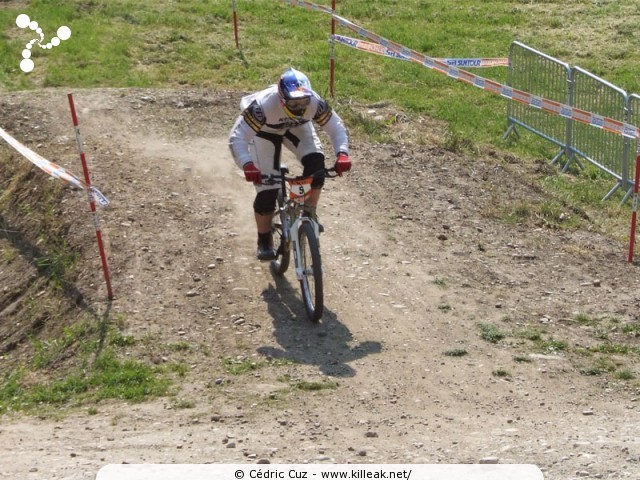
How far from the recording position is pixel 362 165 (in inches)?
522

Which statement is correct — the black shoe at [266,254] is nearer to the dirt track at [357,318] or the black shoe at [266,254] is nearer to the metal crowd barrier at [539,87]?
the dirt track at [357,318]

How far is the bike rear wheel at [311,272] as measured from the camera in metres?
8.91

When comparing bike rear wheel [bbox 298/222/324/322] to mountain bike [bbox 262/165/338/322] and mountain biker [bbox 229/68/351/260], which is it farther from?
mountain biker [bbox 229/68/351/260]

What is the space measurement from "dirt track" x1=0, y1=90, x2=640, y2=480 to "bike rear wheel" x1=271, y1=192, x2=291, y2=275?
15 centimetres

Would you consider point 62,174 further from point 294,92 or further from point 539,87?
point 539,87

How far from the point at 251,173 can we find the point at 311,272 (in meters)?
0.99

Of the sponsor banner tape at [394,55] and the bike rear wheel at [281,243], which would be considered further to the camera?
the sponsor banner tape at [394,55]

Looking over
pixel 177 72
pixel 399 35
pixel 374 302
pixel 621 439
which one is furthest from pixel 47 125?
pixel 621 439

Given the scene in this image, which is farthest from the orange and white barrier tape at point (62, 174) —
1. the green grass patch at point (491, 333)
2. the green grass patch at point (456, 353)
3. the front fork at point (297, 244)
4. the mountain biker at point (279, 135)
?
the green grass patch at point (491, 333)

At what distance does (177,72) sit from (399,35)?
→ 4.65 meters

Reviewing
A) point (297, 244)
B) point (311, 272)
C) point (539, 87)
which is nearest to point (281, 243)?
point (297, 244)

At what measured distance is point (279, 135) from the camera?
9.63 metres

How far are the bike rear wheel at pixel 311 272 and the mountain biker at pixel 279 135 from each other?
25 centimetres

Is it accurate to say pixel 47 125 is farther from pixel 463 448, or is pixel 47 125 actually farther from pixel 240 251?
pixel 463 448
